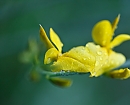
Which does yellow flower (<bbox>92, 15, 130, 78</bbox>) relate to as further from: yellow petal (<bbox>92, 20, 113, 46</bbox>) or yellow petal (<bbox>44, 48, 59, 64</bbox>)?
yellow petal (<bbox>44, 48, 59, 64</bbox>)

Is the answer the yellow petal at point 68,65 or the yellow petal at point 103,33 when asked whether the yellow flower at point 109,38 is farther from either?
the yellow petal at point 68,65

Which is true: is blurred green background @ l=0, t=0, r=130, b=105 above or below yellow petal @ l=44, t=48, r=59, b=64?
above

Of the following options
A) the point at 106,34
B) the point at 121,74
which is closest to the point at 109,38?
the point at 106,34

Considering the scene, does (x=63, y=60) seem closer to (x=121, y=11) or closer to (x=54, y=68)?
(x=54, y=68)

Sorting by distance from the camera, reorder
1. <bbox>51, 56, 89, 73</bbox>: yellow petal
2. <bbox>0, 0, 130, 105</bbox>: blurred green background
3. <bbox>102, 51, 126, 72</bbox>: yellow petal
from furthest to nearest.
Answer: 1. <bbox>0, 0, 130, 105</bbox>: blurred green background
2. <bbox>102, 51, 126, 72</bbox>: yellow petal
3. <bbox>51, 56, 89, 73</bbox>: yellow petal

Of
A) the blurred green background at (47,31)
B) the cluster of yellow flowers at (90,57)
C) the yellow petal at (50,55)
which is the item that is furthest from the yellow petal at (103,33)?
the blurred green background at (47,31)

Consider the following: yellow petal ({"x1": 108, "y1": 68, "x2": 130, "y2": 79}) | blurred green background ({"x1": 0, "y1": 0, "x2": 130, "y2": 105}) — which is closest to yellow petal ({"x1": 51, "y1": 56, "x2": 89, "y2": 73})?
yellow petal ({"x1": 108, "y1": 68, "x2": 130, "y2": 79})

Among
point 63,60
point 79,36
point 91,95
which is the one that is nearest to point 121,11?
point 79,36
